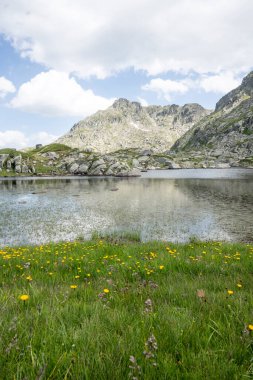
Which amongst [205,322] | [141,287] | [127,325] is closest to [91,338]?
[127,325]

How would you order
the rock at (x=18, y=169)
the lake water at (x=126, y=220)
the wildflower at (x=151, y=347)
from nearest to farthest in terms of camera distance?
1. the wildflower at (x=151, y=347)
2. the lake water at (x=126, y=220)
3. the rock at (x=18, y=169)

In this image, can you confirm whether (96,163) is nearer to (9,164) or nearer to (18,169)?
(18,169)

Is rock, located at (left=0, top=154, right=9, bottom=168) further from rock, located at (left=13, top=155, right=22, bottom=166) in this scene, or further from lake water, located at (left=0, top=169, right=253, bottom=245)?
lake water, located at (left=0, top=169, right=253, bottom=245)

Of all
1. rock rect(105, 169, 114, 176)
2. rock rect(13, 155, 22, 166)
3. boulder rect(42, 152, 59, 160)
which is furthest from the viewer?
boulder rect(42, 152, 59, 160)

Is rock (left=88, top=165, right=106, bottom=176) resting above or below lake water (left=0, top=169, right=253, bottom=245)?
above

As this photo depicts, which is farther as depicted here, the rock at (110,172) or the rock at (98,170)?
the rock at (98,170)

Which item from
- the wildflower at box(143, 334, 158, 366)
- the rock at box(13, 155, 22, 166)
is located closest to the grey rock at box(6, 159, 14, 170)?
the rock at box(13, 155, 22, 166)

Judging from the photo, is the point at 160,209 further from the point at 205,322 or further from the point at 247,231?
the point at 205,322

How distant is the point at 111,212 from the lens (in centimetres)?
3700

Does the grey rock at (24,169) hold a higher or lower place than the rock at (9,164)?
lower

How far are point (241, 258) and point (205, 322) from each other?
7234 millimetres

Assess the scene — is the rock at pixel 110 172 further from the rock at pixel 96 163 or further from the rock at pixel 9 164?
the rock at pixel 9 164

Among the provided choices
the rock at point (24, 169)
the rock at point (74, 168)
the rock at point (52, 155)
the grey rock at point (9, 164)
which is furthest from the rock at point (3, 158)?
the rock at point (74, 168)

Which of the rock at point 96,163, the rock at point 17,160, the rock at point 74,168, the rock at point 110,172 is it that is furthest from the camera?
the rock at point 74,168
